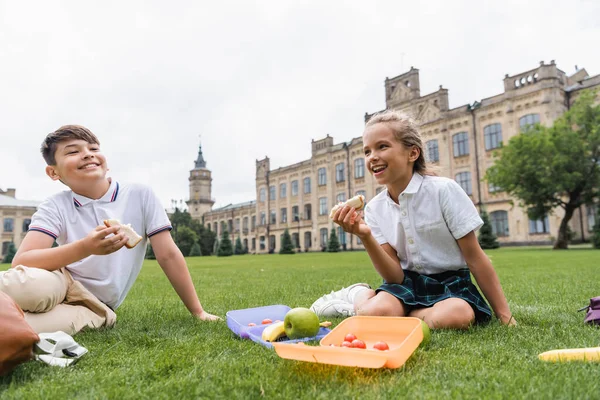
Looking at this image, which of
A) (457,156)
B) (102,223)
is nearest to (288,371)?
(102,223)

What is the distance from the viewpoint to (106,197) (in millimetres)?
3076

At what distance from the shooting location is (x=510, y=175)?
22.9m

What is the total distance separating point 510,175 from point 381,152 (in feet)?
74.2

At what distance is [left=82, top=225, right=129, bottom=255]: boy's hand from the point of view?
7.78 ft

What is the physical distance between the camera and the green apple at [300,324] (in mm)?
2297

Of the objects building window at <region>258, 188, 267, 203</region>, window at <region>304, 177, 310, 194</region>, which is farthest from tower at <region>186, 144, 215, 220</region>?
window at <region>304, 177, 310, 194</region>

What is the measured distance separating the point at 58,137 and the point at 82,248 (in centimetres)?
86

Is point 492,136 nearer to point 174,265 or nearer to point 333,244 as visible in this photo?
point 333,244

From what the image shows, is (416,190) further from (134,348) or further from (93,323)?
(93,323)

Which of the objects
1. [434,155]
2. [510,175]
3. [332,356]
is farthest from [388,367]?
[434,155]

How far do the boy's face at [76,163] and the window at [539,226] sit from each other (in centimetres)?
2761

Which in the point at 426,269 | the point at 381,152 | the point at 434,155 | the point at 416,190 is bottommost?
the point at 426,269

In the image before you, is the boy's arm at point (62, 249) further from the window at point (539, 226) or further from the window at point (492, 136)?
the window at point (492, 136)

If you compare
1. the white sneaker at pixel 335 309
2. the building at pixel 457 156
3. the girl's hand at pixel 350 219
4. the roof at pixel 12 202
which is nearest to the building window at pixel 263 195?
the building at pixel 457 156
